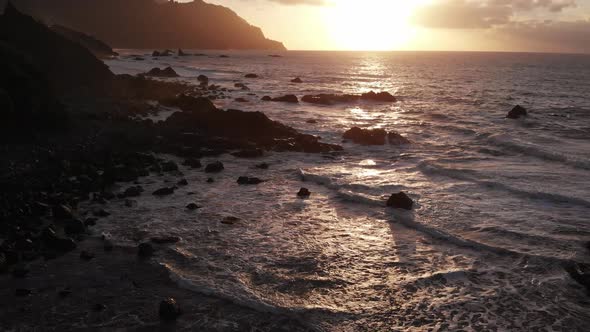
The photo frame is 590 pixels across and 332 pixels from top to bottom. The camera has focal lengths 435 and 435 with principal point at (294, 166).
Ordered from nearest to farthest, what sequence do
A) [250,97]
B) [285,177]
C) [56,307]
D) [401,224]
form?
[56,307] < [401,224] < [285,177] < [250,97]

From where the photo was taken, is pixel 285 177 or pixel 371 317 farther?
pixel 285 177

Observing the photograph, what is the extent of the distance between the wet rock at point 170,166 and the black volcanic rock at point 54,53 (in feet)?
49.5

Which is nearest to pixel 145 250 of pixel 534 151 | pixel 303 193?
pixel 303 193

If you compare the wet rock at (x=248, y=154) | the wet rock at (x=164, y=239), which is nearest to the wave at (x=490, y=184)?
the wet rock at (x=248, y=154)

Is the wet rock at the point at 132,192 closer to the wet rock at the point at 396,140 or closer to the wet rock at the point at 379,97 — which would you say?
the wet rock at the point at 396,140

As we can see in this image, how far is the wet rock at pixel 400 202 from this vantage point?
13.4 m

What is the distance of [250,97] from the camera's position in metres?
42.4

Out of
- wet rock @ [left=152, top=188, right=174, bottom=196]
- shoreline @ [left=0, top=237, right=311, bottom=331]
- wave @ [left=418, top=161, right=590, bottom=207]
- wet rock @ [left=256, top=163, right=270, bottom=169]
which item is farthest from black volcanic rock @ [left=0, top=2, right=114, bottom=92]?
wave @ [left=418, top=161, right=590, bottom=207]

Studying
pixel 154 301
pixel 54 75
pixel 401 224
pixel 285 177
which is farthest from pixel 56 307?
pixel 54 75

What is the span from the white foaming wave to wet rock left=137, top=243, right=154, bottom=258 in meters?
18.4

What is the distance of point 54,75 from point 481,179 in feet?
89.6

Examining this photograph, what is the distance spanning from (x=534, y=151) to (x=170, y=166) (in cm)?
1786

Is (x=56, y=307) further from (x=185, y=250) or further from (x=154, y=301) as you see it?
(x=185, y=250)

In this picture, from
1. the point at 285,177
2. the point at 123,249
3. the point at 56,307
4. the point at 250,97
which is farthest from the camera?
the point at 250,97
